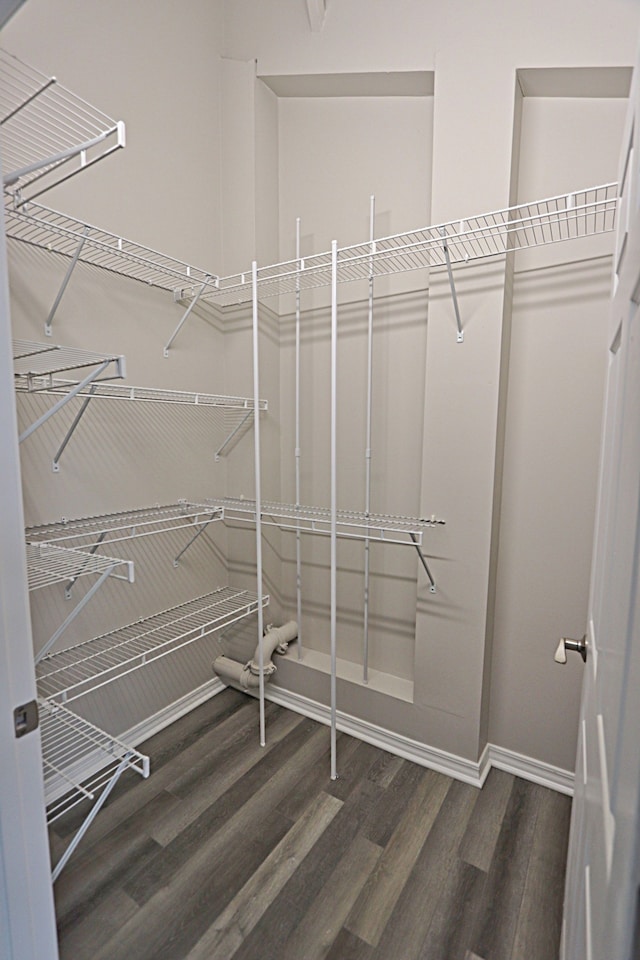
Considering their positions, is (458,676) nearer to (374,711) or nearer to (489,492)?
(374,711)

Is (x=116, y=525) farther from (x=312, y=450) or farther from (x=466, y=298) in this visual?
(x=466, y=298)

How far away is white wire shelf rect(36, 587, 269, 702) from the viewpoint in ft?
5.59

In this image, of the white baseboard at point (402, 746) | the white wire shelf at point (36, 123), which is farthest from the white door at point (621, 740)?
the white wire shelf at point (36, 123)

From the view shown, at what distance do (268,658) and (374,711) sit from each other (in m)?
0.55

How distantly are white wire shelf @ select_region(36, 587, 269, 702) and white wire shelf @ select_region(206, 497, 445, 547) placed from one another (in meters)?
0.41

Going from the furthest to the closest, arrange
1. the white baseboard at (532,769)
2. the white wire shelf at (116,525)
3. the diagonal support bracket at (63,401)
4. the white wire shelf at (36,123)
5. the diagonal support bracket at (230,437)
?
the diagonal support bracket at (230,437) → the white baseboard at (532,769) → the white wire shelf at (116,525) → the white wire shelf at (36,123) → the diagonal support bracket at (63,401)

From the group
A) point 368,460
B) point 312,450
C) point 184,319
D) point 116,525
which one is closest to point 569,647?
point 368,460

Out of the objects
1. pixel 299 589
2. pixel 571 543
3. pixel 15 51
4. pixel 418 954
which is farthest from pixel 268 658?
pixel 15 51

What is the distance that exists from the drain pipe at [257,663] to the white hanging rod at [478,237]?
5.36ft

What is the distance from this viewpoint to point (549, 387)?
1771mm

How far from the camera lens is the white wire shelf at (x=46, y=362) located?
127cm

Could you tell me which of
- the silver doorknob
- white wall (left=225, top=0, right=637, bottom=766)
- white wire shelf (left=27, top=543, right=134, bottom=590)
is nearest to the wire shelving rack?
white wire shelf (left=27, top=543, right=134, bottom=590)

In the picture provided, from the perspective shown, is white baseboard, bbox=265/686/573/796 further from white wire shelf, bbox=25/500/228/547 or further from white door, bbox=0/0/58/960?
white door, bbox=0/0/58/960

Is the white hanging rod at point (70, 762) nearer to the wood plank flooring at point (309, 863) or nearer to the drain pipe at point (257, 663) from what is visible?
the wood plank flooring at point (309, 863)
